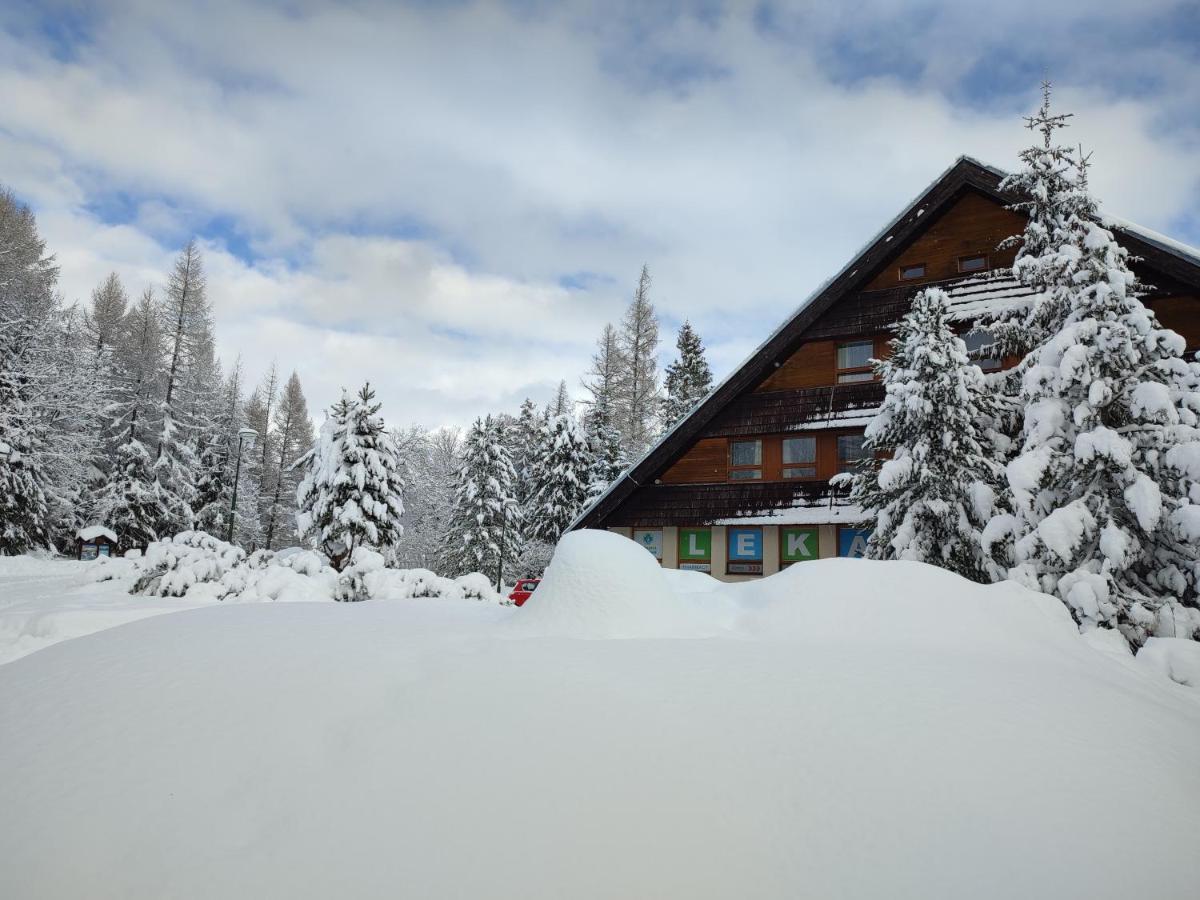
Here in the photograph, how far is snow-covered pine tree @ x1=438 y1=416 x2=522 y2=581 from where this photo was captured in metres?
33.0

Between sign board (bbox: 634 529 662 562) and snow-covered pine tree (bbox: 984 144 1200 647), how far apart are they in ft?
28.7

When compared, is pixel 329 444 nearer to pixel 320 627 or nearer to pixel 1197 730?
pixel 320 627

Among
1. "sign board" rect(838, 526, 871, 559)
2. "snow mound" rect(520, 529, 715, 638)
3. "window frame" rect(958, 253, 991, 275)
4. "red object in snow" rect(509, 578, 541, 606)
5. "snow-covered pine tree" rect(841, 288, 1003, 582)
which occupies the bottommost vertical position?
"red object in snow" rect(509, 578, 541, 606)

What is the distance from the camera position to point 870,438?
40.2 ft

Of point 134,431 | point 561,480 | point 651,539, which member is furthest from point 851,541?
point 134,431

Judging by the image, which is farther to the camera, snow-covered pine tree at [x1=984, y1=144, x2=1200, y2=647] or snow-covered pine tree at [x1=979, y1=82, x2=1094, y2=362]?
snow-covered pine tree at [x1=979, y1=82, x2=1094, y2=362]

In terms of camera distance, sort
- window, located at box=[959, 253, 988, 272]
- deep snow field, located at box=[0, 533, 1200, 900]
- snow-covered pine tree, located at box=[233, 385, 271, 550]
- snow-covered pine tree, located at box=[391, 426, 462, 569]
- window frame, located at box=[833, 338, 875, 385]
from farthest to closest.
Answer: snow-covered pine tree, located at box=[391, 426, 462, 569]
snow-covered pine tree, located at box=[233, 385, 271, 550]
window frame, located at box=[833, 338, 875, 385]
window, located at box=[959, 253, 988, 272]
deep snow field, located at box=[0, 533, 1200, 900]

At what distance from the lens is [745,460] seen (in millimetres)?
16484

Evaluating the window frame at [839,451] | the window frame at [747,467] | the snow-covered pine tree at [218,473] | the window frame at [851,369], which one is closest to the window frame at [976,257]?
the window frame at [851,369]

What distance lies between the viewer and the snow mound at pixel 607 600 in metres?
5.14

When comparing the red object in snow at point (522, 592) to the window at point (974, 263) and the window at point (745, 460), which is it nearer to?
the window at point (745, 460)

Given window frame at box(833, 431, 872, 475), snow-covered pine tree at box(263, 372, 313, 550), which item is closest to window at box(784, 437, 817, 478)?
window frame at box(833, 431, 872, 475)

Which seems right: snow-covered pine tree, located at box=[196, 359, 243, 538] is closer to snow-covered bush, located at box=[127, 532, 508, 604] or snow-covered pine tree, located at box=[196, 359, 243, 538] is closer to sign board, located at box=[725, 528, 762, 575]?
snow-covered bush, located at box=[127, 532, 508, 604]

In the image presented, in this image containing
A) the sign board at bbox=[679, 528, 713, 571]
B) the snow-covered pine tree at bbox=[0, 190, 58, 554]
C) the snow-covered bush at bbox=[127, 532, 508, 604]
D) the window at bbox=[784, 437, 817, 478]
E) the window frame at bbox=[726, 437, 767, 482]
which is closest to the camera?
the snow-covered bush at bbox=[127, 532, 508, 604]
